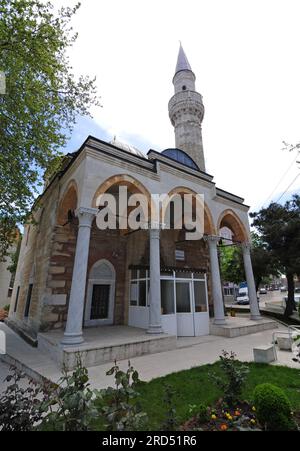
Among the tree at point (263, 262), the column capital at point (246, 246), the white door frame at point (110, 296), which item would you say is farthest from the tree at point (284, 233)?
the white door frame at point (110, 296)

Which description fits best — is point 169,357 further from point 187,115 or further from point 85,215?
point 187,115

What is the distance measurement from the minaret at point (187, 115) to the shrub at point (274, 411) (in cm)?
1913

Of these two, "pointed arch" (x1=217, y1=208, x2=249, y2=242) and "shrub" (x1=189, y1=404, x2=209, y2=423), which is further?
"pointed arch" (x1=217, y1=208, x2=249, y2=242)

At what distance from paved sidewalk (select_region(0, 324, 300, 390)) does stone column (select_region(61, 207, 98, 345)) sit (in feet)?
2.63

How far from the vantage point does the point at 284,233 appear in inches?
562

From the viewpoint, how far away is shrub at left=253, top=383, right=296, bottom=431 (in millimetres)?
2629

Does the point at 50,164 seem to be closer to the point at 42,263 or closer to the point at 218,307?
the point at 42,263

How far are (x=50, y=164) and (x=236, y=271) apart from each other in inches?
831

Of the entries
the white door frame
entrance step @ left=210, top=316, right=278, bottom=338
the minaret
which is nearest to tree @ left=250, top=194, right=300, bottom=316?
entrance step @ left=210, top=316, right=278, bottom=338

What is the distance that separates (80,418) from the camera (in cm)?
181

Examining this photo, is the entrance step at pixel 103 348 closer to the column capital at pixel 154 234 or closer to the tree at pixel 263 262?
the column capital at pixel 154 234

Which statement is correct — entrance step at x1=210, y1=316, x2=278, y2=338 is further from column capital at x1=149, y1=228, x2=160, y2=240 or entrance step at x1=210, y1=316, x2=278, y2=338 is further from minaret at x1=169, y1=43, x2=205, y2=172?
minaret at x1=169, y1=43, x2=205, y2=172

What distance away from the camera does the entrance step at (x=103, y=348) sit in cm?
553
